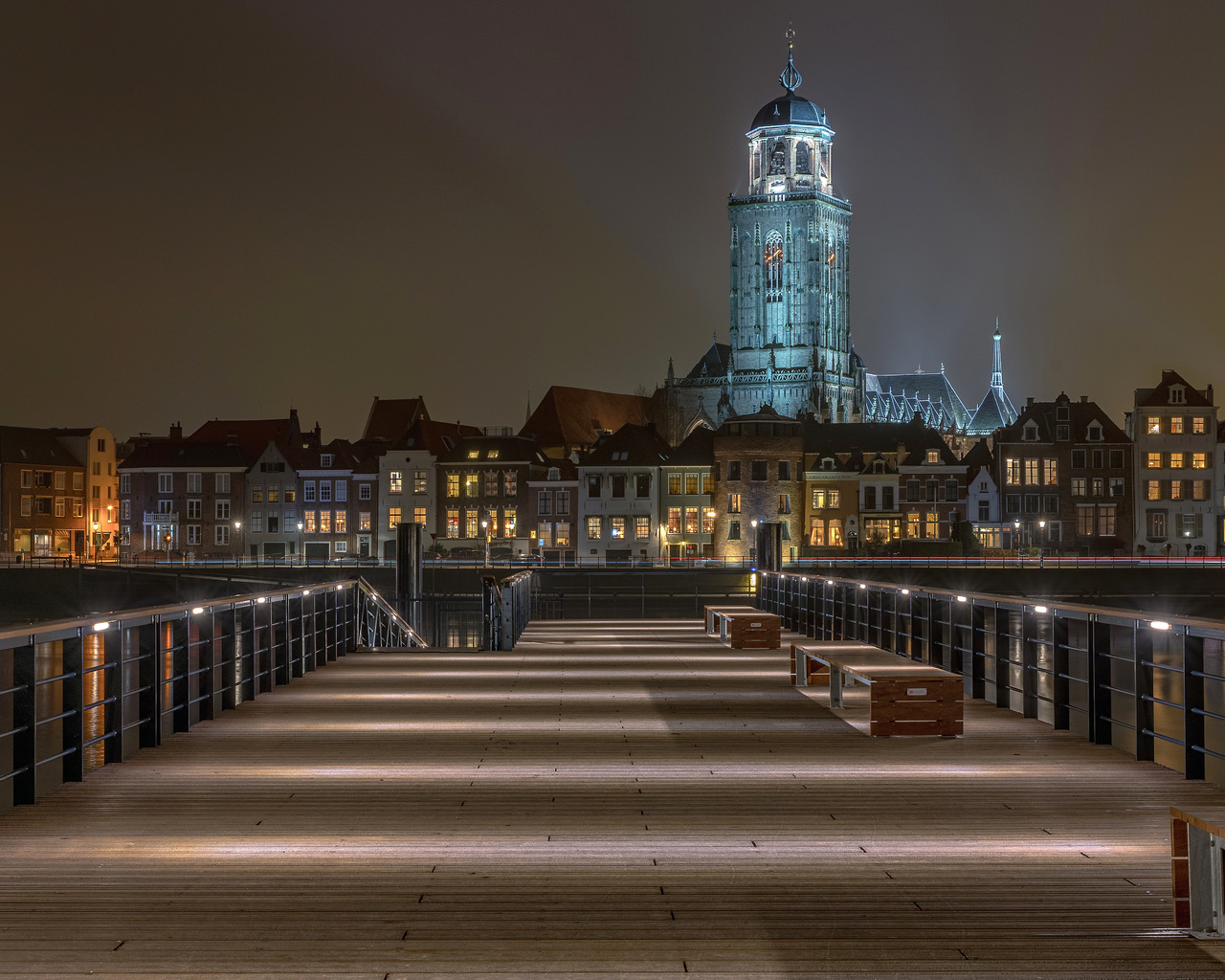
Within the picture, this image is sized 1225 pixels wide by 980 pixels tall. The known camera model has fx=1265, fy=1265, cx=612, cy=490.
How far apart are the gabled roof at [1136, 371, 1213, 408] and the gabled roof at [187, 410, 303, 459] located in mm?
48914

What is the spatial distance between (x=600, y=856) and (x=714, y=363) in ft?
338

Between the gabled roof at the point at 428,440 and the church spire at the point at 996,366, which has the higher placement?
the church spire at the point at 996,366

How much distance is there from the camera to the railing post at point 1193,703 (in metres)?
7.35

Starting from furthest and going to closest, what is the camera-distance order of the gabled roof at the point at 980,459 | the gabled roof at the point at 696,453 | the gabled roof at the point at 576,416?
the gabled roof at the point at 576,416 < the gabled roof at the point at 980,459 < the gabled roof at the point at 696,453

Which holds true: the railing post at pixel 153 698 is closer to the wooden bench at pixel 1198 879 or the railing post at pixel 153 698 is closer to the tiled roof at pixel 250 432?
the wooden bench at pixel 1198 879

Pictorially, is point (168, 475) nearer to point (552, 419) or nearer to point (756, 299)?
point (552, 419)

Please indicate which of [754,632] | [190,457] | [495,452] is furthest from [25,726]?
[190,457]

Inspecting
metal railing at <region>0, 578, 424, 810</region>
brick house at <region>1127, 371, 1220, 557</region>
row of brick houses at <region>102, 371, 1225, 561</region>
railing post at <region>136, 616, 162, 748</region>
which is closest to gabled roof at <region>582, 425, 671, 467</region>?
row of brick houses at <region>102, 371, 1225, 561</region>

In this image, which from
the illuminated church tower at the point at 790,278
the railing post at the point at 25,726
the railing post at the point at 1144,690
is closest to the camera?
the railing post at the point at 25,726

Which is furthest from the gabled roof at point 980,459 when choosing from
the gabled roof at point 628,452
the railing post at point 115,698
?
the railing post at point 115,698

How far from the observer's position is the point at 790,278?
10312 cm

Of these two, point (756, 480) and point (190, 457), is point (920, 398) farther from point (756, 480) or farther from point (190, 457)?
point (190, 457)

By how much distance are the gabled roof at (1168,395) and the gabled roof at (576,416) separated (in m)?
33.1

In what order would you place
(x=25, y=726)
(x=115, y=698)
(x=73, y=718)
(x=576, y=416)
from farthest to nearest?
(x=576, y=416) < (x=115, y=698) < (x=73, y=718) < (x=25, y=726)
